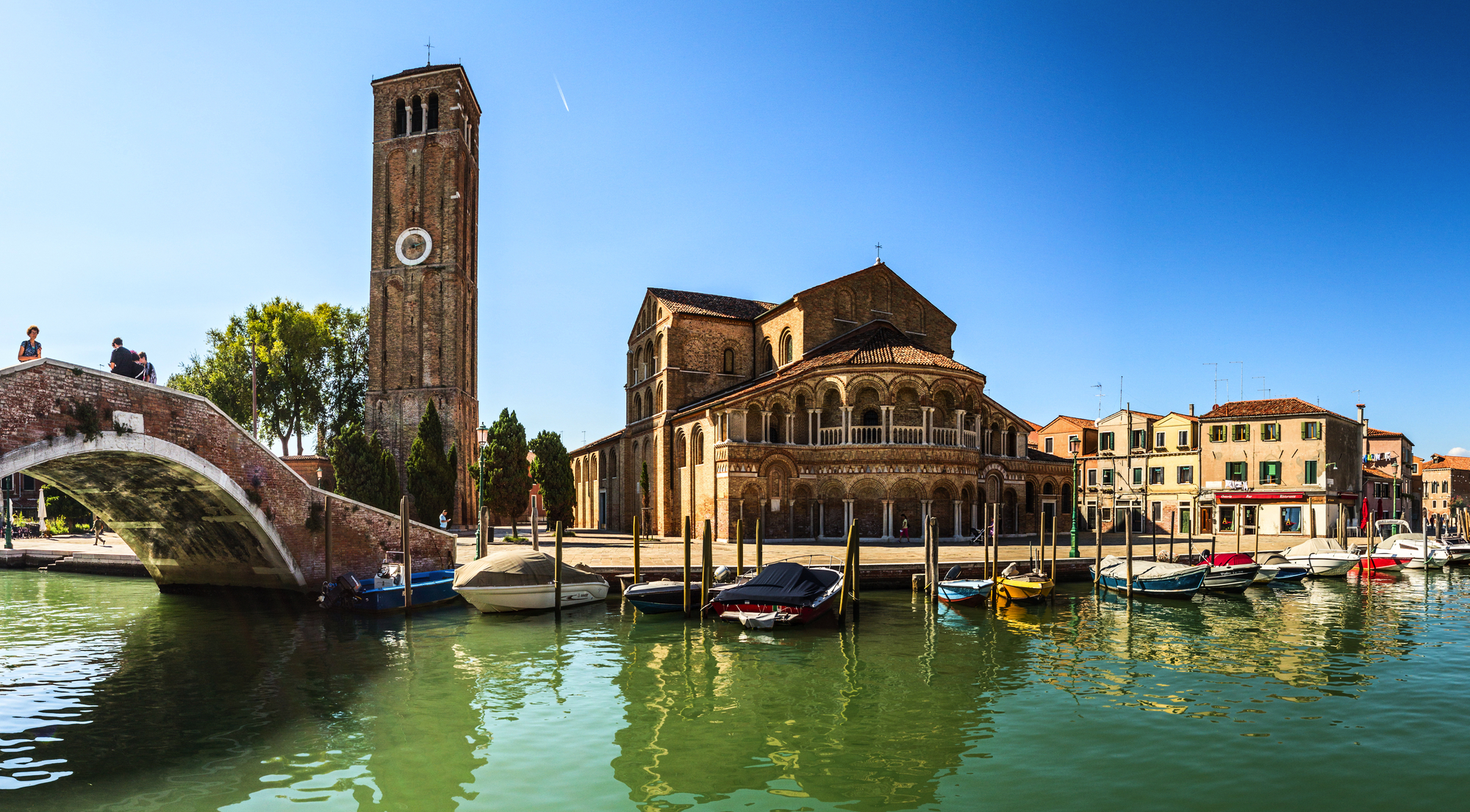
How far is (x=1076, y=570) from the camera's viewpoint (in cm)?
2731

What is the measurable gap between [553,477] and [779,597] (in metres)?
19.0

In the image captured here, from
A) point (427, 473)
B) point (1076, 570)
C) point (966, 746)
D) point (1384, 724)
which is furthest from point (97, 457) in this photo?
point (1076, 570)

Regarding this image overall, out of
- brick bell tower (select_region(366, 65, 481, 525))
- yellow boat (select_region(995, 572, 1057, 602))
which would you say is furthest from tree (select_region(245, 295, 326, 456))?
yellow boat (select_region(995, 572, 1057, 602))

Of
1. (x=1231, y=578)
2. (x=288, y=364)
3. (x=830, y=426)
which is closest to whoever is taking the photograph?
(x=1231, y=578)

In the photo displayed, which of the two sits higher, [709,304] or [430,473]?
[709,304]

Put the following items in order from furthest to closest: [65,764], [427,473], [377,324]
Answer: [377,324] < [427,473] < [65,764]

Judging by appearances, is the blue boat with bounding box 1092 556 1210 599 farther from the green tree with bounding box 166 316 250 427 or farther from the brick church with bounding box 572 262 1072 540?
the green tree with bounding box 166 316 250 427

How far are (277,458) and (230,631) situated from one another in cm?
406

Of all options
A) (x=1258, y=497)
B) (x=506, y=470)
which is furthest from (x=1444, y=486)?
(x=506, y=470)

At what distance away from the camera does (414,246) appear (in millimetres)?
41875

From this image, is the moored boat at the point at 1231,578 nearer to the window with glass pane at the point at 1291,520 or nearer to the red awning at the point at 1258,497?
the red awning at the point at 1258,497

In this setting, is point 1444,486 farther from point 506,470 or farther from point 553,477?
point 506,470

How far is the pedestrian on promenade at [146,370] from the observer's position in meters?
16.7

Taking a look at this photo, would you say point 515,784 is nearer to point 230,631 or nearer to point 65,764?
point 65,764
